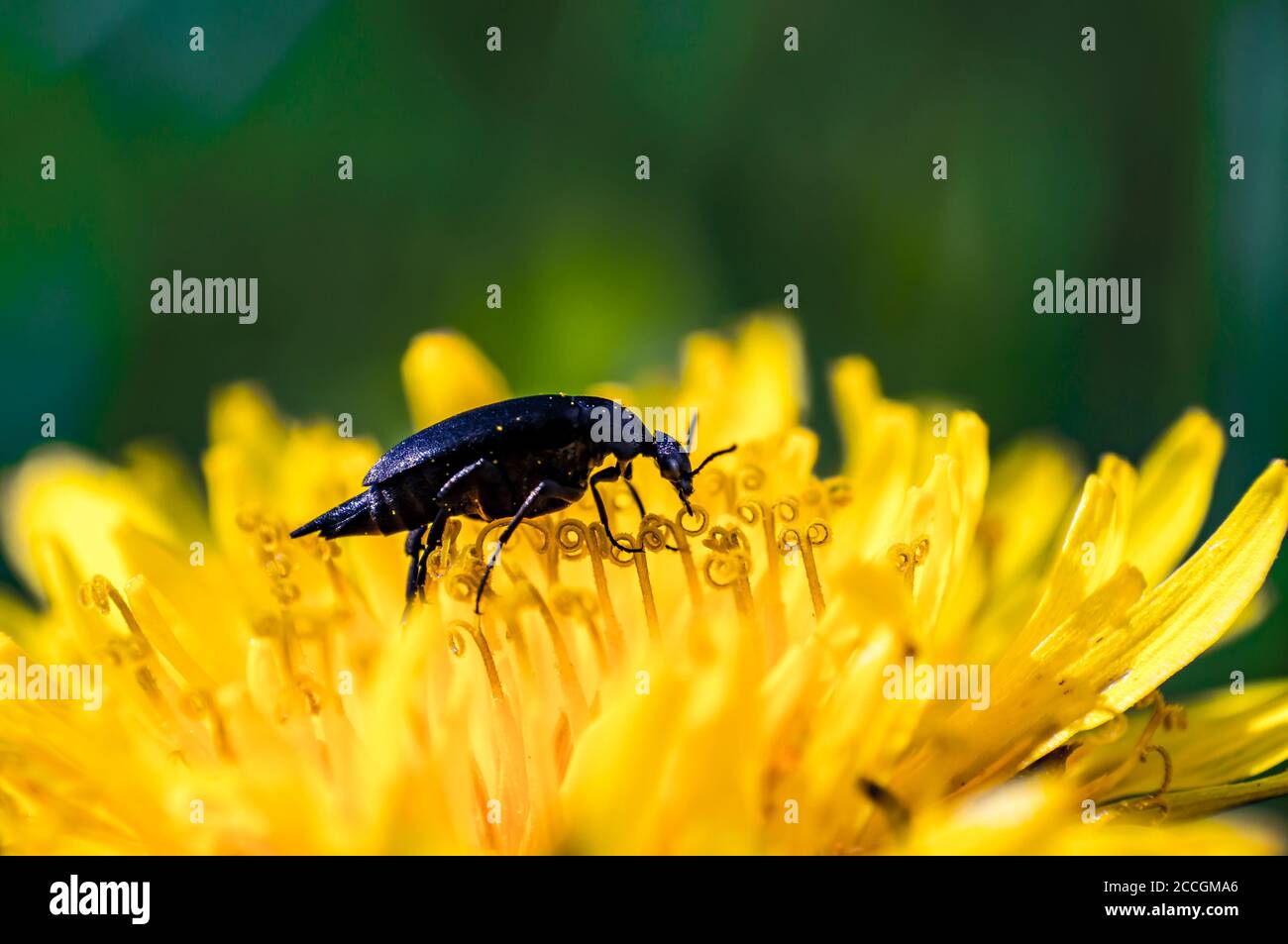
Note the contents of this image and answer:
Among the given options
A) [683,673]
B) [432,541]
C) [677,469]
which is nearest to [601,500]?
[677,469]

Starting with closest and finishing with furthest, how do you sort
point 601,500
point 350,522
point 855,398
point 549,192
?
point 350,522
point 601,500
point 855,398
point 549,192

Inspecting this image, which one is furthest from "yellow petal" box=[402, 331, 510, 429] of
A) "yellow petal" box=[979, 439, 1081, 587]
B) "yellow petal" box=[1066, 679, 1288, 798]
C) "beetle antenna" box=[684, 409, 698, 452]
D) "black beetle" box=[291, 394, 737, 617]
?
"yellow petal" box=[1066, 679, 1288, 798]

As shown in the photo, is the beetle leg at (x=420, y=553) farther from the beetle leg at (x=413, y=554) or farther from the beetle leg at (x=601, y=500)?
the beetle leg at (x=601, y=500)

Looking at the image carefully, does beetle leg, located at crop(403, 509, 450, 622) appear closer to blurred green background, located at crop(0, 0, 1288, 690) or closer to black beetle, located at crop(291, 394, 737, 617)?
black beetle, located at crop(291, 394, 737, 617)

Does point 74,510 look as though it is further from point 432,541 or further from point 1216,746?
point 1216,746

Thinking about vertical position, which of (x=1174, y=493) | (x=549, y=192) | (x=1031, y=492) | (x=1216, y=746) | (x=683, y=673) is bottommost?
(x=1216, y=746)
